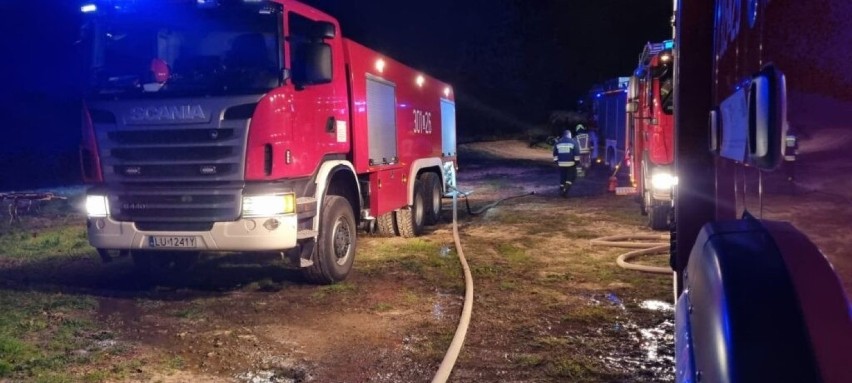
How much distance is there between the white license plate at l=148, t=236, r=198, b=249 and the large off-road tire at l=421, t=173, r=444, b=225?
5.33 metres

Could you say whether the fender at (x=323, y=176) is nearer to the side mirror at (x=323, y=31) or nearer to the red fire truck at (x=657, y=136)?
the side mirror at (x=323, y=31)

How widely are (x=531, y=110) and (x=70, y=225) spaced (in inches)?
1876

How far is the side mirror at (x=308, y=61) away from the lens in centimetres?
609

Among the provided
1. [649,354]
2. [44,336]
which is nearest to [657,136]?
[649,354]

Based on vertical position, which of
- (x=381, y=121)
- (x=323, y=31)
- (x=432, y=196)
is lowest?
(x=432, y=196)

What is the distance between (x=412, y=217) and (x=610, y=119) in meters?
12.4

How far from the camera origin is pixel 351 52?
7441mm

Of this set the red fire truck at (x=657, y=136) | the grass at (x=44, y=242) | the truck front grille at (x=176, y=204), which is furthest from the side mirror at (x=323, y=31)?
the grass at (x=44, y=242)

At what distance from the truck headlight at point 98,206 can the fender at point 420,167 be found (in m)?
4.33

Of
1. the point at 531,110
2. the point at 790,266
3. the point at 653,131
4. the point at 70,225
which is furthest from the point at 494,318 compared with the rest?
the point at 531,110

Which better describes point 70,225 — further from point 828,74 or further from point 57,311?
point 828,74

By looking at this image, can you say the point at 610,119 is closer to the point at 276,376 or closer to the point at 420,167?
the point at 420,167

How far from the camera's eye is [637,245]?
28.2ft

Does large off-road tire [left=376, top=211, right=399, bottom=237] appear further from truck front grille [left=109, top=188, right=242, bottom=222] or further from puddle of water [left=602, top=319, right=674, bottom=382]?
puddle of water [left=602, top=319, right=674, bottom=382]
